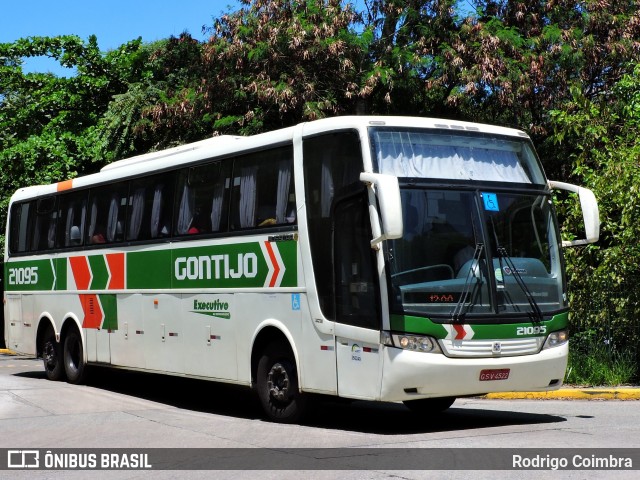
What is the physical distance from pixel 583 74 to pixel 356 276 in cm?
1416

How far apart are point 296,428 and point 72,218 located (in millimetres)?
7872

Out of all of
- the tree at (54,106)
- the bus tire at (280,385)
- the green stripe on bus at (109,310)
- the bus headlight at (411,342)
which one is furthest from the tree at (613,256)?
the tree at (54,106)

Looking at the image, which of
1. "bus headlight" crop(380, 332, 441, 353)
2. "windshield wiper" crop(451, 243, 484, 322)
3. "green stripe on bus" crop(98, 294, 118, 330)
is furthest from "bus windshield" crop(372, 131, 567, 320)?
"green stripe on bus" crop(98, 294, 118, 330)

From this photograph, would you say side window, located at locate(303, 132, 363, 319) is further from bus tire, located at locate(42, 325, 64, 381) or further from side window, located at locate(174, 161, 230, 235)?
bus tire, located at locate(42, 325, 64, 381)

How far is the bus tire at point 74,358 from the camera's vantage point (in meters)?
17.8

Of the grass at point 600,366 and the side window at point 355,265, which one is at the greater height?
the side window at point 355,265

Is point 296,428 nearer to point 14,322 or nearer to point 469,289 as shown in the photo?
point 469,289

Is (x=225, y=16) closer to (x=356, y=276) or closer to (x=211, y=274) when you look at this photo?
(x=211, y=274)

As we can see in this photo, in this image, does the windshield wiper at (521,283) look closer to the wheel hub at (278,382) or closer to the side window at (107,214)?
the wheel hub at (278,382)

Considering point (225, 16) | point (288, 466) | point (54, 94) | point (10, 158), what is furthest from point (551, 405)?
point (54, 94)

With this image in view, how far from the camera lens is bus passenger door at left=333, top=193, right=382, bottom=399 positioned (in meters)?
10.8

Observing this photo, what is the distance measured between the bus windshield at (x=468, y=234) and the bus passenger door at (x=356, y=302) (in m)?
0.35

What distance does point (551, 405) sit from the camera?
1403cm

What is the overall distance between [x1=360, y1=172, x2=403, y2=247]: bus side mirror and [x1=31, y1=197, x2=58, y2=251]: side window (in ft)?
32.5
